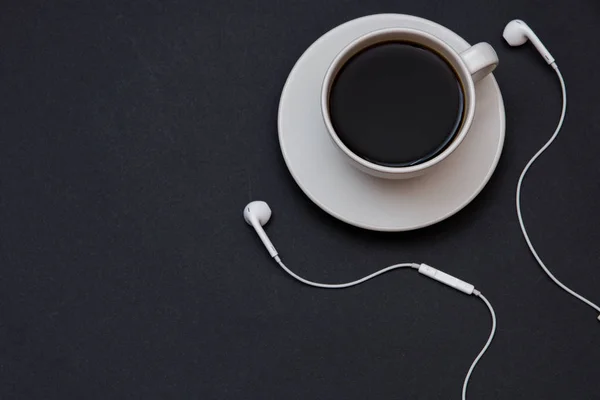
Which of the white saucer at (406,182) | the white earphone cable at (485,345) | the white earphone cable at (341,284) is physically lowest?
the white earphone cable at (485,345)

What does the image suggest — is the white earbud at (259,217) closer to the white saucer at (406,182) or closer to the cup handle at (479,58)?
the white saucer at (406,182)

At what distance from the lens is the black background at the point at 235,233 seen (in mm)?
858

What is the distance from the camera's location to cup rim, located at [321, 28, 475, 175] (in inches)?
30.0

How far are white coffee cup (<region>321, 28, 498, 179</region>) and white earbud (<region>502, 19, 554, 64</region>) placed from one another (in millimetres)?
117

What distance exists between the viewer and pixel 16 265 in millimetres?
885

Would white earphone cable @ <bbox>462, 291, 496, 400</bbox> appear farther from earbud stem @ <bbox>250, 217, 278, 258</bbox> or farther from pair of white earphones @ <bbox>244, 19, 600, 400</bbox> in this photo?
earbud stem @ <bbox>250, 217, 278, 258</bbox>

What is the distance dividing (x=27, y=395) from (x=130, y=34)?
14.5 inches

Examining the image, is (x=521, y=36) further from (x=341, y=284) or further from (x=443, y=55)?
(x=341, y=284)

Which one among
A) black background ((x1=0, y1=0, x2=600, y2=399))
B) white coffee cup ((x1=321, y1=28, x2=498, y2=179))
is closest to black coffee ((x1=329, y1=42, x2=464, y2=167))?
white coffee cup ((x1=321, y1=28, x2=498, y2=179))

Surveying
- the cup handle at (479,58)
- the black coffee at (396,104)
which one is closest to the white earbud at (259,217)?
the black coffee at (396,104)

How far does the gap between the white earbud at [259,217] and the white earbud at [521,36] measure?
0.95 ft

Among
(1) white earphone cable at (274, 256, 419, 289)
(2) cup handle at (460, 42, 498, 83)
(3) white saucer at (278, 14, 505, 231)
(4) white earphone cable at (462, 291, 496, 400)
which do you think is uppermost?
(2) cup handle at (460, 42, 498, 83)

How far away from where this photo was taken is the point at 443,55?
0.79m

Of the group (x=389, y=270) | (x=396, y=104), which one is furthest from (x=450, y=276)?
(x=396, y=104)
